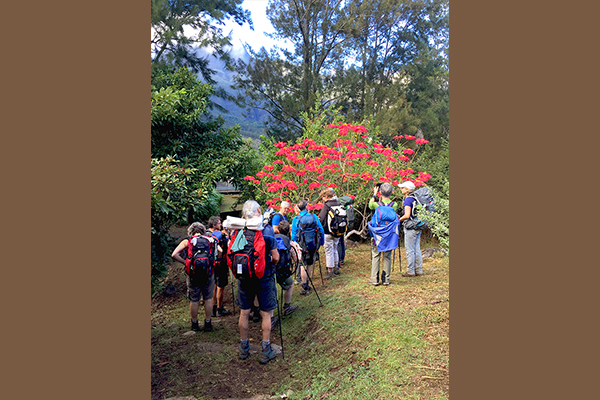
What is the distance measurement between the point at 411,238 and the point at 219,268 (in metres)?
3.79

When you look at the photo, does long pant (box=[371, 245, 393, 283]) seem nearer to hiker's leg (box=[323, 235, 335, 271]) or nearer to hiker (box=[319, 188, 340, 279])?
hiker (box=[319, 188, 340, 279])

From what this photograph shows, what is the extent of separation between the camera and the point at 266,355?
5.57 meters

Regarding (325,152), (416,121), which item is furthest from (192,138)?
(416,121)

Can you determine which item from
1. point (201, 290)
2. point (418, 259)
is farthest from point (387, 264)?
point (201, 290)

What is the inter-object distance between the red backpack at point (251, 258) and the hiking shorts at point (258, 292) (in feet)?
0.84

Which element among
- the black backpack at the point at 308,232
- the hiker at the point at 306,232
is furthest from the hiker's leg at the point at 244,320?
the black backpack at the point at 308,232

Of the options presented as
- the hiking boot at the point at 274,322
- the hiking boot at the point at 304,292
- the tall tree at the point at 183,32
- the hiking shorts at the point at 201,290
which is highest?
the tall tree at the point at 183,32

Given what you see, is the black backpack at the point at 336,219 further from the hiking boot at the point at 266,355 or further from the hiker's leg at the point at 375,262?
the hiking boot at the point at 266,355

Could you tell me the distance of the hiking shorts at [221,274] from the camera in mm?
7316

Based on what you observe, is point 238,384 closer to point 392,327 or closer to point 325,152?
point 392,327

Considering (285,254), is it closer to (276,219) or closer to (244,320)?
(276,219)

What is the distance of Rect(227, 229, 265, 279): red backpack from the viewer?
517cm

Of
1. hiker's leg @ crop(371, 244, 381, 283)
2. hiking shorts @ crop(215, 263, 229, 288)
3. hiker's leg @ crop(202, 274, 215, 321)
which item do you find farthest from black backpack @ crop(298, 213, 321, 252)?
hiker's leg @ crop(202, 274, 215, 321)

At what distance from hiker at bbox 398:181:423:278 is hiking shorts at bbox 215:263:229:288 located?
3.51m
